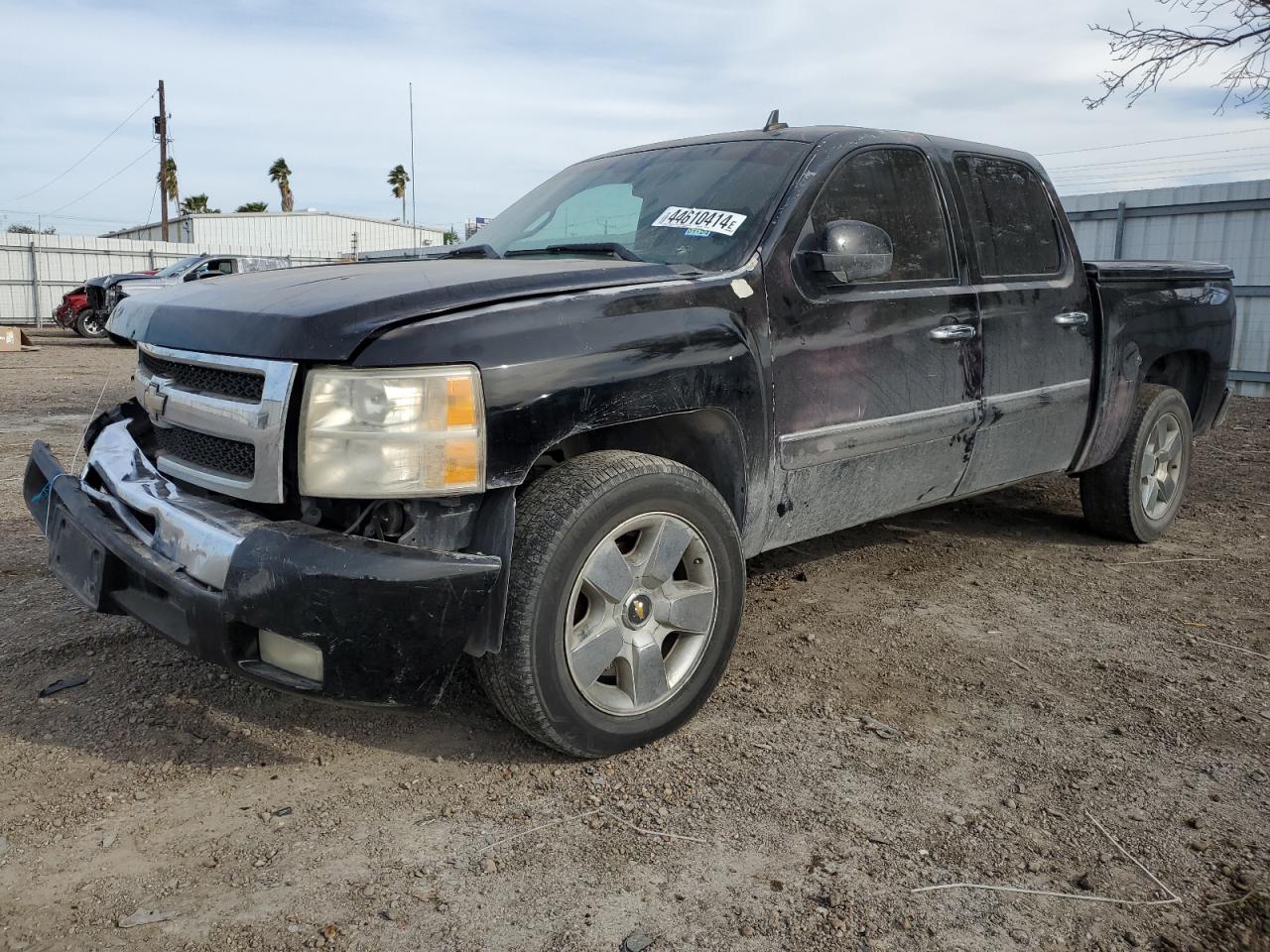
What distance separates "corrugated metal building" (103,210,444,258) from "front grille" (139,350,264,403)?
33.2 metres

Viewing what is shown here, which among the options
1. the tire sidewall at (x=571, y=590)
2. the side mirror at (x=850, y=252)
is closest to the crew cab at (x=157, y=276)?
the side mirror at (x=850, y=252)

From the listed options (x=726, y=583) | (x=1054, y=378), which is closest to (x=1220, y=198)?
(x=1054, y=378)

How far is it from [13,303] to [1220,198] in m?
25.5

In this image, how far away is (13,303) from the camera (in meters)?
24.6

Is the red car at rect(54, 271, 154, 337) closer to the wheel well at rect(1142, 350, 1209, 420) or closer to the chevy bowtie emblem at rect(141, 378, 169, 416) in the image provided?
the chevy bowtie emblem at rect(141, 378, 169, 416)

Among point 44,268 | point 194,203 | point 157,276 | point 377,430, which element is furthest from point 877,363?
point 194,203

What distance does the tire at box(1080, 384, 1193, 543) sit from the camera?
489 cm

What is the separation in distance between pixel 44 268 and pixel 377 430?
88.4 ft

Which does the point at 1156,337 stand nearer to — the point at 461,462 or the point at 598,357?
the point at 598,357

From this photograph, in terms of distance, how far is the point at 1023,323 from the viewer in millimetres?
4062

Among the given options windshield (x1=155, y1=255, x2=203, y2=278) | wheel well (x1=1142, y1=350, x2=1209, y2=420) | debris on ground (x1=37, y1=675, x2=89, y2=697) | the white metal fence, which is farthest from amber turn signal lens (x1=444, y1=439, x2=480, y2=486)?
the white metal fence

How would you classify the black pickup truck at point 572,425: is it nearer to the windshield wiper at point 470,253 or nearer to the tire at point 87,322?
the windshield wiper at point 470,253

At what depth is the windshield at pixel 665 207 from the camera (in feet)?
10.5

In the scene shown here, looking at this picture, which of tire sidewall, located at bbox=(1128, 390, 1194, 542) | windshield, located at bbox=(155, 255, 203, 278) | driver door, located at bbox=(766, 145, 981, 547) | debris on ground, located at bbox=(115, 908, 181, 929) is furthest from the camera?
windshield, located at bbox=(155, 255, 203, 278)
